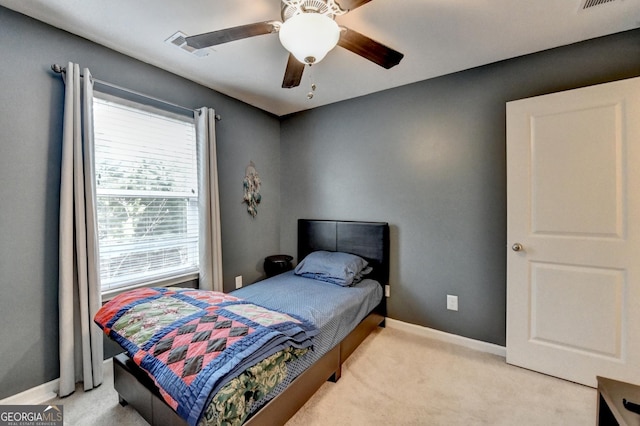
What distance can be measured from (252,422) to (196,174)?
2.12 metres

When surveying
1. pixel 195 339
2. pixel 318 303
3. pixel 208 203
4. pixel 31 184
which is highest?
pixel 31 184

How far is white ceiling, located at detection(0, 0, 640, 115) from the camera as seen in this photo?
1624mm

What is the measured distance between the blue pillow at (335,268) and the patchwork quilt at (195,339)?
84cm

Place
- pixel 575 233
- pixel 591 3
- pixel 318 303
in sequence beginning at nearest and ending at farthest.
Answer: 1. pixel 591 3
2. pixel 575 233
3. pixel 318 303

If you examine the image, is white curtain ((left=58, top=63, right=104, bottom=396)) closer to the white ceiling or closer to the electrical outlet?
the white ceiling

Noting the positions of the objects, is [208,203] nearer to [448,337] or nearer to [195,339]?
[195,339]

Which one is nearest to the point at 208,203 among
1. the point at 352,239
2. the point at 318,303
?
the point at 318,303

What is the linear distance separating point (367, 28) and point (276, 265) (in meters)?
2.42

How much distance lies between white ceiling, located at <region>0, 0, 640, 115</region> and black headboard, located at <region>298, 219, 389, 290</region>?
4.87ft

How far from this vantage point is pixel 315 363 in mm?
1681

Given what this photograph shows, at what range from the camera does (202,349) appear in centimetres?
120

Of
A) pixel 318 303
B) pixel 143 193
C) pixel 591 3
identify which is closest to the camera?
pixel 591 3

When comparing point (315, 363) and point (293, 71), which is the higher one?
point (293, 71)

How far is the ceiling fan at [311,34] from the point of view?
4.09 feet
